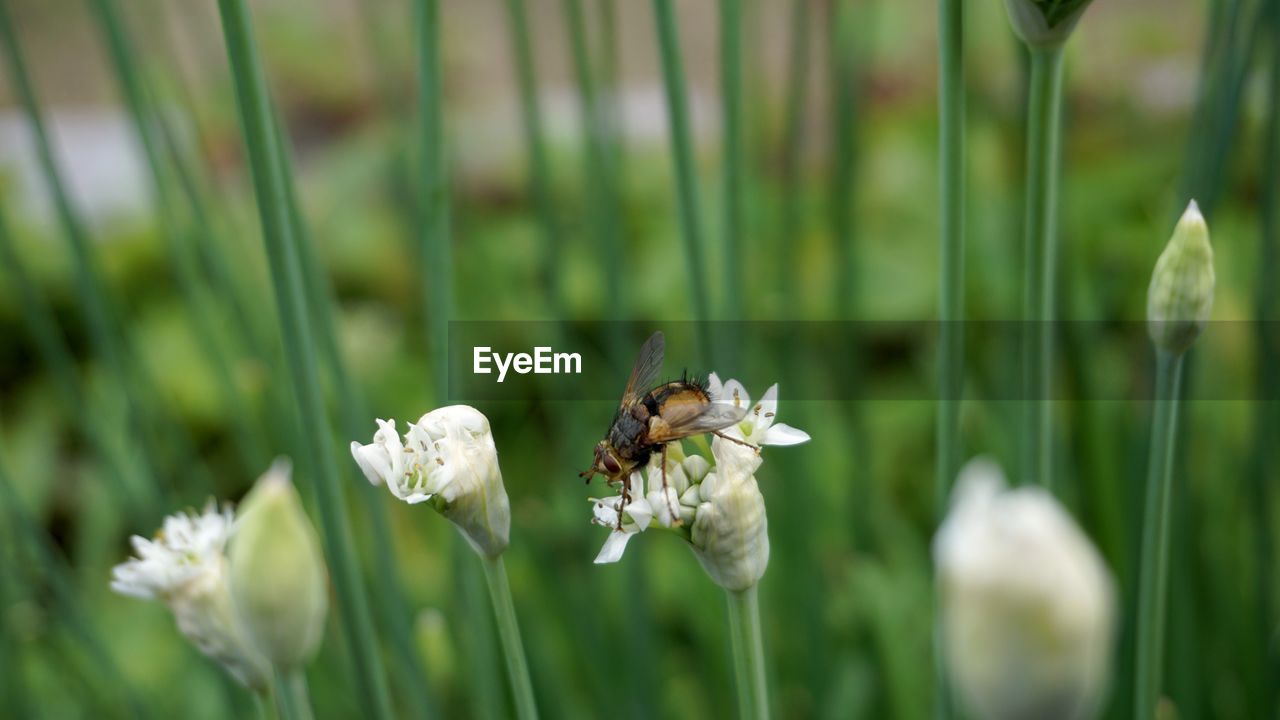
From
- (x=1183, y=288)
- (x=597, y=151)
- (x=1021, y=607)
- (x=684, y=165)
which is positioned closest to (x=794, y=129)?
(x=597, y=151)

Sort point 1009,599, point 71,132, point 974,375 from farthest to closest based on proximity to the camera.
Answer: point 71,132 → point 974,375 → point 1009,599

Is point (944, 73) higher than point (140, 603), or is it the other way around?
point (944, 73)

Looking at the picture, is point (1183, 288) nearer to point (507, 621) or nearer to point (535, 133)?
point (507, 621)

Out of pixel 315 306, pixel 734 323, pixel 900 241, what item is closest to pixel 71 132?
pixel 900 241

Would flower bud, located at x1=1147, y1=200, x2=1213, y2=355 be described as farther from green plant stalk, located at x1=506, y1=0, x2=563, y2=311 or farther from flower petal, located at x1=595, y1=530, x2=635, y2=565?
green plant stalk, located at x1=506, y1=0, x2=563, y2=311

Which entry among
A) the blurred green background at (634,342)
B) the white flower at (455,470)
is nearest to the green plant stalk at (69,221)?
the blurred green background at (634,342)

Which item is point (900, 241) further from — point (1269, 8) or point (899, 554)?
point (1269, 8)
